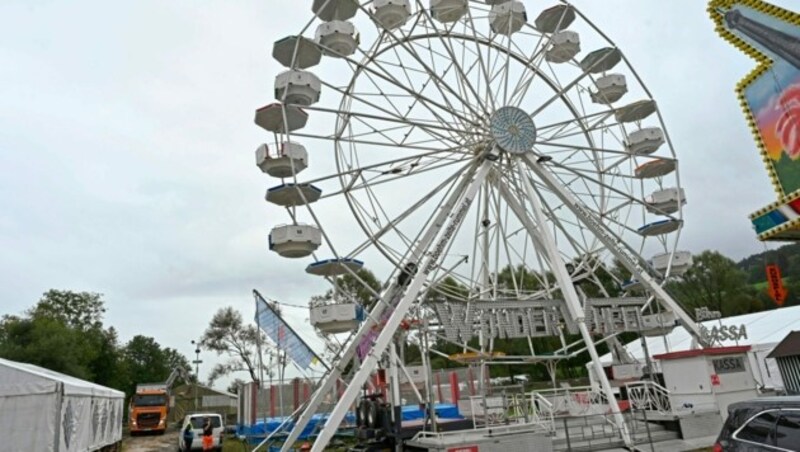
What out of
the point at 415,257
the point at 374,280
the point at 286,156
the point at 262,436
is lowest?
the point at 262,436

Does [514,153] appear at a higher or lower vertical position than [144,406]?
higher

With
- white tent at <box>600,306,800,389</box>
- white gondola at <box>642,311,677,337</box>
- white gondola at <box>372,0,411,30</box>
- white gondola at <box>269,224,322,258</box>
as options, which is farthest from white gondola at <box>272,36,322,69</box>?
white tent at <box>600,306,800,389</box>

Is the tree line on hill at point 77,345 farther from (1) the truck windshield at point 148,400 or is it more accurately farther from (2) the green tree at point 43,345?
(1) the truck windshield at point 148,400

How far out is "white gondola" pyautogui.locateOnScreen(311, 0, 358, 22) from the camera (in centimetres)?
1734

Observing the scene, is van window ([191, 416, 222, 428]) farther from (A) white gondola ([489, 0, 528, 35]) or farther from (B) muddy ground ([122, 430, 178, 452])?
(A) white gondola ([489, 0, 528, 35])

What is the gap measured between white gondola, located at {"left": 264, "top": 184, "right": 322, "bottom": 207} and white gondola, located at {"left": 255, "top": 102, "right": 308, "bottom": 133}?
1.77 meters

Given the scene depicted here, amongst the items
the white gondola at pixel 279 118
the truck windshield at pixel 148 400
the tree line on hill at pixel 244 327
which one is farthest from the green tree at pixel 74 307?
the white gondola at pixel 279 118

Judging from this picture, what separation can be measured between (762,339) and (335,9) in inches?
1084

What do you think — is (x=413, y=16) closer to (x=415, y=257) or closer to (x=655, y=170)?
(x=415, y=257)

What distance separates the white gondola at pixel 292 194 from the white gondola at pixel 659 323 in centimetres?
1148

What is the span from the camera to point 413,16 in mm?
18328

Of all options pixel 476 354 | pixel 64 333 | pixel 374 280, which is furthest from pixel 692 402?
pixel 64 333

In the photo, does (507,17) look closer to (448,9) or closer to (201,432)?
(448,9)

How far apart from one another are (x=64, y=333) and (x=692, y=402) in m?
49.8
